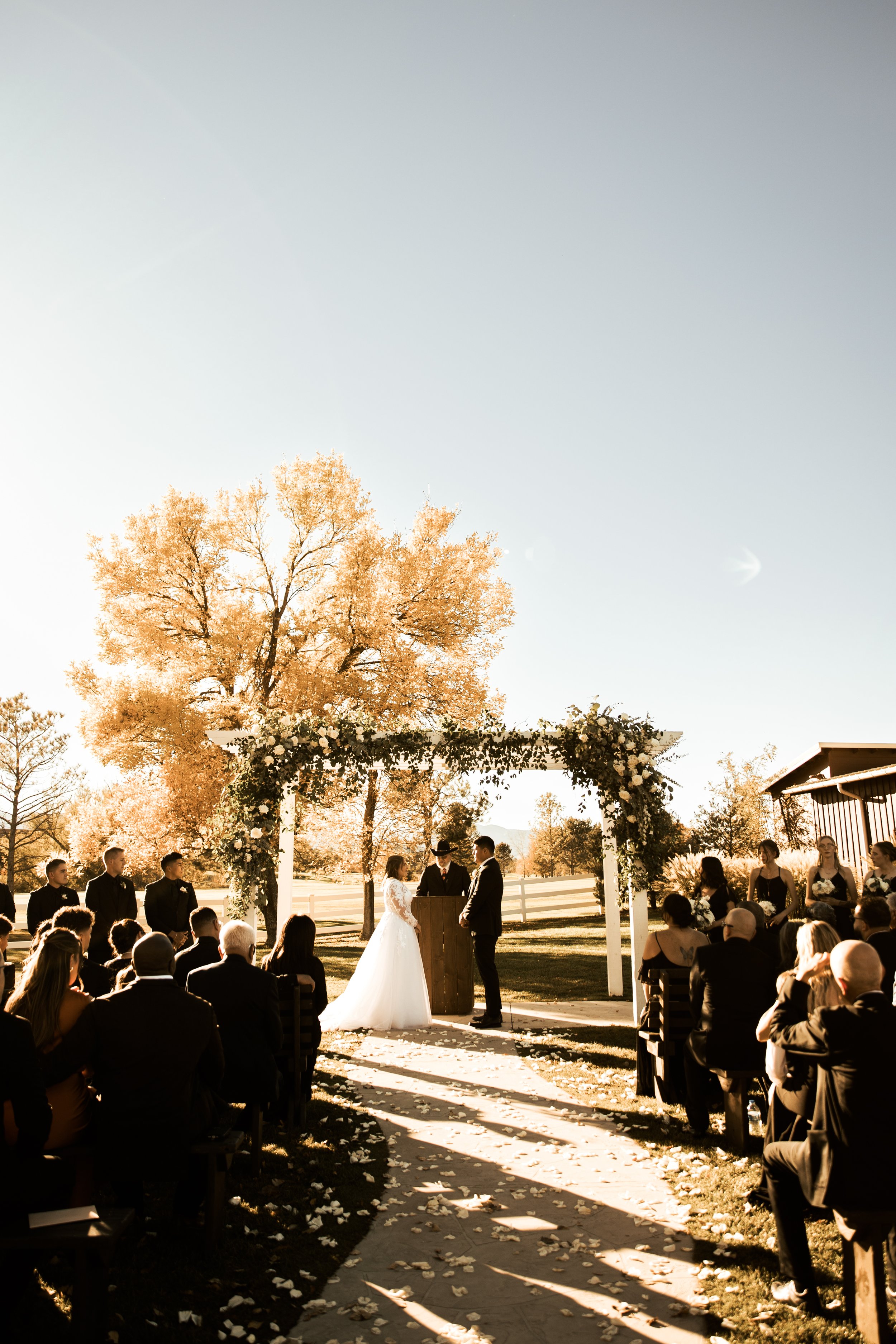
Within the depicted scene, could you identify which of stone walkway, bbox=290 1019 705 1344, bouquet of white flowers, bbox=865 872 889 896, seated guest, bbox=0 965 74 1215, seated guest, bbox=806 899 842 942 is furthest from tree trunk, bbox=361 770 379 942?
seated guest, bbox=0 965 74 1215

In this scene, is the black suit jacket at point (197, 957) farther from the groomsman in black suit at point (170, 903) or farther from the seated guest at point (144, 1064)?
the groomsman in black suit at point (170, 903)

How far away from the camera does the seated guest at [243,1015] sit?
218 inches

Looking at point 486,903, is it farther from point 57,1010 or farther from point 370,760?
point 57,1010

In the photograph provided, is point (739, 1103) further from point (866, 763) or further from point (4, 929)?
point (866, 763)

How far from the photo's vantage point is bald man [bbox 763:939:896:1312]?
135 inches

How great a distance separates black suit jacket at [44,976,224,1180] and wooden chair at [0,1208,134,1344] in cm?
77

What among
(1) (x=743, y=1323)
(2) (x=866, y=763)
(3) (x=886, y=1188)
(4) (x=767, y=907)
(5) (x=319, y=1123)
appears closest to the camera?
(3) (x=886, y=1188)

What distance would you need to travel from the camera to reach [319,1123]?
6.89 metres

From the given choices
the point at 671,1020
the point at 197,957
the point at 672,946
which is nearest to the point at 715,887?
the point at 672,946

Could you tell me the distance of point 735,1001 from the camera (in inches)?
230

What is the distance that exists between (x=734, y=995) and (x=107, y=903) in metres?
7.07

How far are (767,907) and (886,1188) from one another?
601 cm

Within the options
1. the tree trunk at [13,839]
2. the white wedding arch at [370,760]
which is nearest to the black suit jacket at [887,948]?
the white wedding arch at [370,760]

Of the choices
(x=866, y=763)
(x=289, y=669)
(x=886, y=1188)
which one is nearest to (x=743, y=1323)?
(x=886, y=1188)
